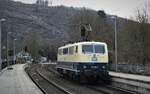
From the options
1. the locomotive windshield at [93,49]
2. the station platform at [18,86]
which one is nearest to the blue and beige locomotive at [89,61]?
the locomotive windshield at [93,49]

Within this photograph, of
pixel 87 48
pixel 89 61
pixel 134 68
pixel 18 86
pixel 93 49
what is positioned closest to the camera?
pixel 18 86

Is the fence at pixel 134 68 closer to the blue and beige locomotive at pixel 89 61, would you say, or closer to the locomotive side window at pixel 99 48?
the locomotive side window at pixel 99 48

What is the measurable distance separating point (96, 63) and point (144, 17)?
32235 millimetres

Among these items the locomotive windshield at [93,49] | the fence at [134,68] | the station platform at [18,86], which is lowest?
the station platform at [18,86]

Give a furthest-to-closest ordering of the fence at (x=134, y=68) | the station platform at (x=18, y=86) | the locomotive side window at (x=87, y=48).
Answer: the fence at (x=134, y=68) < the locomotive side window at (x=87, y=48) < the station platform at (x=18, y=86)

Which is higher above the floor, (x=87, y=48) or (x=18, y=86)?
(x=87, y=48)

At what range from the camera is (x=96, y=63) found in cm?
3222

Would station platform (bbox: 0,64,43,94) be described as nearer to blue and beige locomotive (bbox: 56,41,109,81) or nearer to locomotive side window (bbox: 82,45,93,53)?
blue and beige locomotive (bbox: 56,41,109,81)

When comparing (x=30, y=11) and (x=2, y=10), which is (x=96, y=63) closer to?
(x=2, y=10)

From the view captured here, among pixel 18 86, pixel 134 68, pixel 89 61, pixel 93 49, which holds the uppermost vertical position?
pixel 93 49

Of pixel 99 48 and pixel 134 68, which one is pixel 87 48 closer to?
pixel 99 48

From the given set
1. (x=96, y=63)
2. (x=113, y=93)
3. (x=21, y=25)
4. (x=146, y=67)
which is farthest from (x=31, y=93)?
(x=21, y=25)

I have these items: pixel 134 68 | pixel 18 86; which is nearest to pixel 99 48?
pixel 18 86

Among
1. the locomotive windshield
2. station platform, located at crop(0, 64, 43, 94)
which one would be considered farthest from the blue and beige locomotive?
station platform, located at crop(0, 64, 43, 94)
